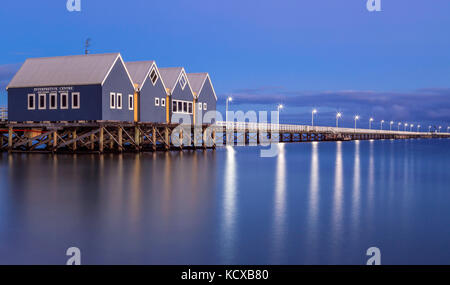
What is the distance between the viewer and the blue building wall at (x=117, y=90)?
40.2m

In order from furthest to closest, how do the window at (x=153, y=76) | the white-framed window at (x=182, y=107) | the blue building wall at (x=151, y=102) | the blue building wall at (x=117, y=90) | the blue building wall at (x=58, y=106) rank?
the white-framed window at (x=182, y=107) < the window at (x=153, y=76) < the blue building wall at (x=151, y=102) < the blue building wall at (x=117, y=90) < the blue building wall at (x=58, y=106)

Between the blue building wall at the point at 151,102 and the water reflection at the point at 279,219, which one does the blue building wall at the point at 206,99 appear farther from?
the water reflection at the point at 279,219

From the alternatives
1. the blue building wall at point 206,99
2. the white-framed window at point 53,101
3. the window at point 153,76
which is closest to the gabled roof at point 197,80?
the blue building wall at point 206,99

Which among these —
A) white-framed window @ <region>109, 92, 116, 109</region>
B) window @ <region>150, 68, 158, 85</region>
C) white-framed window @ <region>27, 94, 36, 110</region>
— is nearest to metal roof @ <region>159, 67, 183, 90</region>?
window @ <region>150, 68, 158, 85</region>

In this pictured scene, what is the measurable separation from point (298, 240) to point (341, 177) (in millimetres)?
16908

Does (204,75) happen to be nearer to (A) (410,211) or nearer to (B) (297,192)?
(B) (297,192)

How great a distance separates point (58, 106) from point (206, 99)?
21002mm

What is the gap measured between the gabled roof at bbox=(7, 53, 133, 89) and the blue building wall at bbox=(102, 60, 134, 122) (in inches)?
22.0

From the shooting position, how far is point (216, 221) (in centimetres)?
1268

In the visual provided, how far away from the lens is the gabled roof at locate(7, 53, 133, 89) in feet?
133

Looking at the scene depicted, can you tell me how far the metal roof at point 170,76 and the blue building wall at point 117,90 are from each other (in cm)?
789
